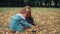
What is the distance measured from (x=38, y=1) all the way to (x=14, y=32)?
87.4ft

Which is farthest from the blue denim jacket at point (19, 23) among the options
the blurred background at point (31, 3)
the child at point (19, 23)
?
the blurred background at point (31, 3)

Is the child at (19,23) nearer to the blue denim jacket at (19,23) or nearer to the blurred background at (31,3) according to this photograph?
the blue denim jacket at (19,23)

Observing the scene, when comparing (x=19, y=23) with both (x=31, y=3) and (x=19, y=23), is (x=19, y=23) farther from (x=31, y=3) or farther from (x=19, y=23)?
(x=31, y=3)

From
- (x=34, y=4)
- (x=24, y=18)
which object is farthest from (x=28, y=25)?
(x=34, y=4)

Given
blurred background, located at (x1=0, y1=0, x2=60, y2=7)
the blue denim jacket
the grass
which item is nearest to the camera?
the blue denim jacket

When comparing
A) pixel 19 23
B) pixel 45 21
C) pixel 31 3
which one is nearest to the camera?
pixel 19 23

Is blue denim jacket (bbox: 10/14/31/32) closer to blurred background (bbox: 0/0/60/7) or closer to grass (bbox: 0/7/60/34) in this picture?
grass (bbox: 0/7/60/34)

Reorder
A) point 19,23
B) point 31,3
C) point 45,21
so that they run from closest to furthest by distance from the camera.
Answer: point 19,23, point 45,21, point 31,3

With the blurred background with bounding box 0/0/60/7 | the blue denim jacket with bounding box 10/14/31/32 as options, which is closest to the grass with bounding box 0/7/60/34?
the blue denim jacket with bounding box 10/14/31/32

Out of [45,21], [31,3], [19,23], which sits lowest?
[31,3]

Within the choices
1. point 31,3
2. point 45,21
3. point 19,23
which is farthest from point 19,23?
point 31,3

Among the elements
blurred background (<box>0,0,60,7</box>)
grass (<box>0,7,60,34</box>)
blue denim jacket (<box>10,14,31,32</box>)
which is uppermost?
blue denim jacket (<box>10,14,31,32</box>)

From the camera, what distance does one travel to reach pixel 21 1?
3253cm

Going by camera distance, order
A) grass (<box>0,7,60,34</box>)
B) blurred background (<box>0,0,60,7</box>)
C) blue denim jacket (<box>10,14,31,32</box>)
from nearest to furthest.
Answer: blue denim jacket (<box>10,14,31,32</box>) → grass (<box>0,7,60,34</box>) → blurred background (<box>0,0,60,7</box>)
